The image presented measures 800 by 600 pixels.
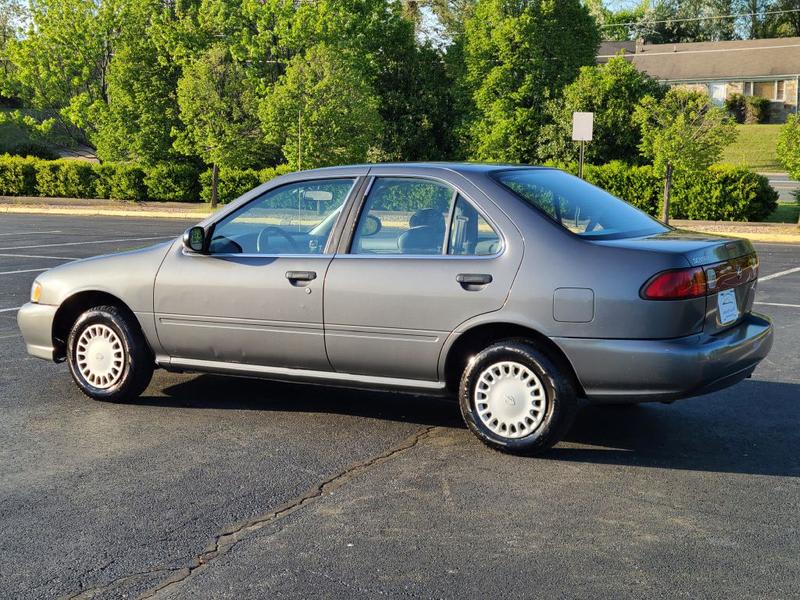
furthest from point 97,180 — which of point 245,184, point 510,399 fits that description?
point 510,399

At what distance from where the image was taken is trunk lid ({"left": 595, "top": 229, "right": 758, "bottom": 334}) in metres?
5.41

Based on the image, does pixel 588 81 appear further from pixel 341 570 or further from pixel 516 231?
pixel 341 570

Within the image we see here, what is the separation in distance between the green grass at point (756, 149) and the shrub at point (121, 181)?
26966 millimetres

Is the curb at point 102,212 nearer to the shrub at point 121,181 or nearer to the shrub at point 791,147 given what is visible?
the shrub at point 121,181

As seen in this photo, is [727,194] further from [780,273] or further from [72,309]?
[72,309]

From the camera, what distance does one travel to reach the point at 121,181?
34.1m

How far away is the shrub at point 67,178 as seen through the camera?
3556 cm

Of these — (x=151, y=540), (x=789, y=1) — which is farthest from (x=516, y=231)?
(x=789, y=1)

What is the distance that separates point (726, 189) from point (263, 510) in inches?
898

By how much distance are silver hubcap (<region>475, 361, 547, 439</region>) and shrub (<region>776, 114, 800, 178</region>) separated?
20.1m

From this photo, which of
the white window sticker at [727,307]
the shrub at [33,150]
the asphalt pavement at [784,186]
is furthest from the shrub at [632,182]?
the shrub at [33,150]

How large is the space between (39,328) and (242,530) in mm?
3330

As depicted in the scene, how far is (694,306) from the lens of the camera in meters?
5.30

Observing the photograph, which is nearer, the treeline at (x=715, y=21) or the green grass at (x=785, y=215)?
the green grass at (x=785, y=215)
